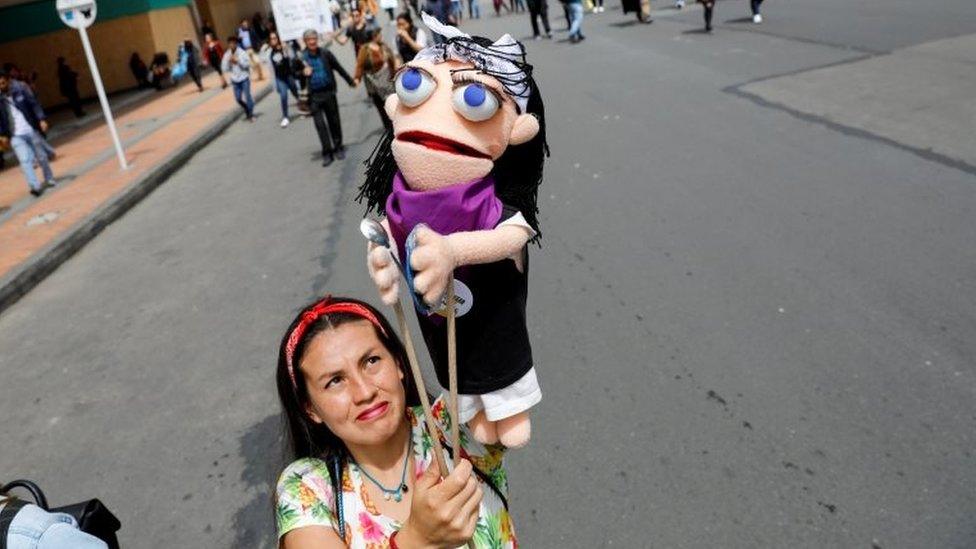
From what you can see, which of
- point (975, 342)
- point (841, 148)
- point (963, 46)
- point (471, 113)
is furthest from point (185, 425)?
point (963, 46)

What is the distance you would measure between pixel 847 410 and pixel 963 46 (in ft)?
27.9

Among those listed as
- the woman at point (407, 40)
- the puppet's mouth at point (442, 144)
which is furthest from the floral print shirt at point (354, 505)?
the woman at point (407, 40)

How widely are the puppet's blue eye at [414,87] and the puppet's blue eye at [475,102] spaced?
0.26ft

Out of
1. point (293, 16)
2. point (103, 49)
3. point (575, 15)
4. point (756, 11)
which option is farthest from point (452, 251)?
point (103, 49)

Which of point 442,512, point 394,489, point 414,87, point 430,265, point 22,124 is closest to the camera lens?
point 442,512

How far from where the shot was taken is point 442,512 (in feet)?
4.32

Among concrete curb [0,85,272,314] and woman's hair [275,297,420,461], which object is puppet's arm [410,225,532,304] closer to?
woman's hair [275,297,420,461]

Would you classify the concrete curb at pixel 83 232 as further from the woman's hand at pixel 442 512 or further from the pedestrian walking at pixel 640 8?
the pedestrian walking at pixel 640 8

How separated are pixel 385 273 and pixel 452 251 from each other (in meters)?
0.15

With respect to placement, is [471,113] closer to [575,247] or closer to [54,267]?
[575,247]

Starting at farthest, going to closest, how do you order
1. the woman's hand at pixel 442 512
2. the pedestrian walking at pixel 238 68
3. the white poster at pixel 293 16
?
the white poster at pixel 293 16, the pedestrian walking at pixel 238 68, the woman's hand at pixel 442 512

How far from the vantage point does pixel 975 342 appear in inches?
145

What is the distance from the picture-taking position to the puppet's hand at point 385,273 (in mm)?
1568

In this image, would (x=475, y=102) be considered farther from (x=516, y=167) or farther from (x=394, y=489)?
(x=394, y=489)
